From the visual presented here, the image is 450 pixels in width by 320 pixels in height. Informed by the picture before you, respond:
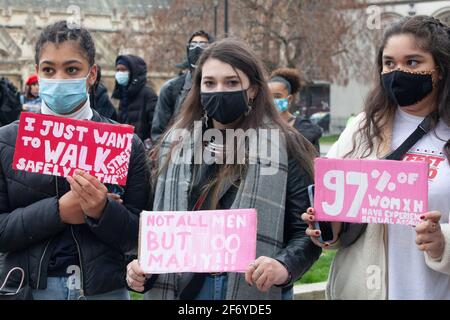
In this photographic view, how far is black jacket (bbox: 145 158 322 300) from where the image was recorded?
126 inches

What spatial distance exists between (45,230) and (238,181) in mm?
822

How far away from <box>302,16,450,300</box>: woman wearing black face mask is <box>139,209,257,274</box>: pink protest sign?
26 centimetres

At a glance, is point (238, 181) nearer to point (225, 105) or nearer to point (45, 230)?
point (225, 105)

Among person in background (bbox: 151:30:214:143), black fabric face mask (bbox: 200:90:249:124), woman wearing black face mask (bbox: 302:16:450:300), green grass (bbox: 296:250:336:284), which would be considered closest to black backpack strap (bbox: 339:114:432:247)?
woman wearing black face mask (bbox: 302:16:450:300)

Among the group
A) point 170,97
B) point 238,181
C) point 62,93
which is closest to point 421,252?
point 238,181

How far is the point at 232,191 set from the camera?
3.30 metres

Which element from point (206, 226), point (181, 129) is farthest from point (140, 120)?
point (206, 226)

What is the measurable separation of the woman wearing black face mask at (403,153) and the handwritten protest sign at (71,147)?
82cm

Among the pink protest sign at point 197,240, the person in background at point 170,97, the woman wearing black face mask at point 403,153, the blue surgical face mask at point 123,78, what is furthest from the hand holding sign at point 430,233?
the blue surgical face mask at point 123,78

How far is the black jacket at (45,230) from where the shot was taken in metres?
3.21

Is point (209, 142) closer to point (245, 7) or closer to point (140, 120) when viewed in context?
point (140, 120)

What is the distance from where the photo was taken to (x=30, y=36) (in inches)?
907

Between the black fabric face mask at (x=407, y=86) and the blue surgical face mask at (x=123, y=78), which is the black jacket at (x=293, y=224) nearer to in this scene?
the black fabric face mask at (x=407, y=86)

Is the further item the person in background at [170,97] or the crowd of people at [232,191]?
the person in background at [170,97]
